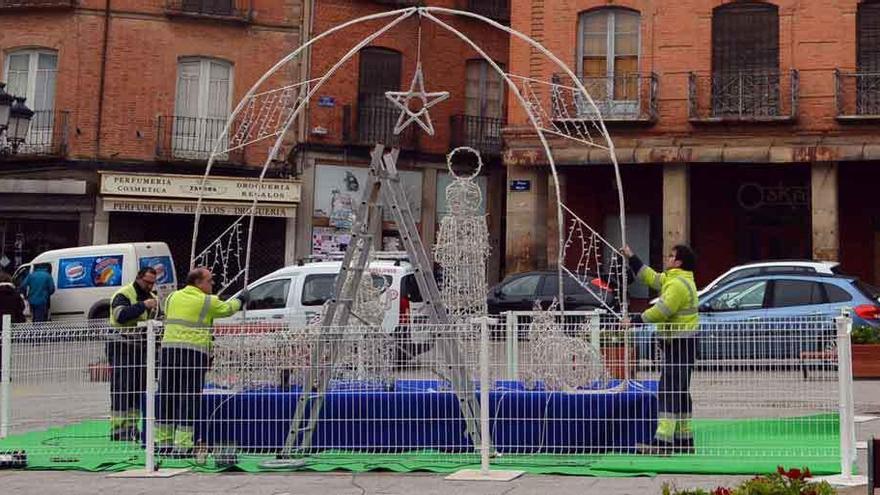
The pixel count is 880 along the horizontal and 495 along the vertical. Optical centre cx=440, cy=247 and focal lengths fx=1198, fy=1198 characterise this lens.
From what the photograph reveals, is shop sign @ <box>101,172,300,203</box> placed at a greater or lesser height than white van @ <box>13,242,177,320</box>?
greater

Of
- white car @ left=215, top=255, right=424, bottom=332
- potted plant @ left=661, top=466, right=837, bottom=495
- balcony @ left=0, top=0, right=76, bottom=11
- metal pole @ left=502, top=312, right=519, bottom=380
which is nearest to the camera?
potted plant @ left=661, top=466, right=837, bottom=495

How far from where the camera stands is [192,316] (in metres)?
10.1

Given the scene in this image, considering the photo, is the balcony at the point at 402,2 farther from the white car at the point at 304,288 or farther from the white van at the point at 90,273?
the white car at the point at 304,288

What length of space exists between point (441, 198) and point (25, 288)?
426 inches

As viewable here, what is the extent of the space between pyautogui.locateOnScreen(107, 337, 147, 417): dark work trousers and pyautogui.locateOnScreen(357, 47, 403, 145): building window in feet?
64.0

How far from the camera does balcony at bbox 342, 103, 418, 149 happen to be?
95.0ft

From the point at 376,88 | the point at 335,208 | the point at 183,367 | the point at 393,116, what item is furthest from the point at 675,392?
the point at 376,88

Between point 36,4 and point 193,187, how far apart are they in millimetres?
5619

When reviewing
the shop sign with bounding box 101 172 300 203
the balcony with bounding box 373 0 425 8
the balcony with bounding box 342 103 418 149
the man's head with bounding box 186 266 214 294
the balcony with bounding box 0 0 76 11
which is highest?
the balcony with bounding box 373 0 425 8

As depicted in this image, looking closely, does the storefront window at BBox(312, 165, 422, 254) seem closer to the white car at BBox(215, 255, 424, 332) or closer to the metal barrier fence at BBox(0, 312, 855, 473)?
the white car at BBox(215, 255, 424, 332)

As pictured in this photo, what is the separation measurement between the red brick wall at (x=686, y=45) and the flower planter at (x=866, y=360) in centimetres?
1005

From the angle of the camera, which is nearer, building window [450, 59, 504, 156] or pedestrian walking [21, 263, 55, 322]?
pedestrian walking [21, 263, 55, 322]

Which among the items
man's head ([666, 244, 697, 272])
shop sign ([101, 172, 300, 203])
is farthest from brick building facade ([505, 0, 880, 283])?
man's head ([666, 244, 697, 272])

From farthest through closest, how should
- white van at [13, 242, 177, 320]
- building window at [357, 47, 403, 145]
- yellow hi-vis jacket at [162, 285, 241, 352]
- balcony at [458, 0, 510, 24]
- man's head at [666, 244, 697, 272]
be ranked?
balcony at [458, 0, 510, 24] < building window at [357, 47, 403, 145] < white van at [13, 242, 177, 320] < man's head at [666, 244, 697, 272] < yellow hi-vis jacket at [162, 285, 241, 352]
